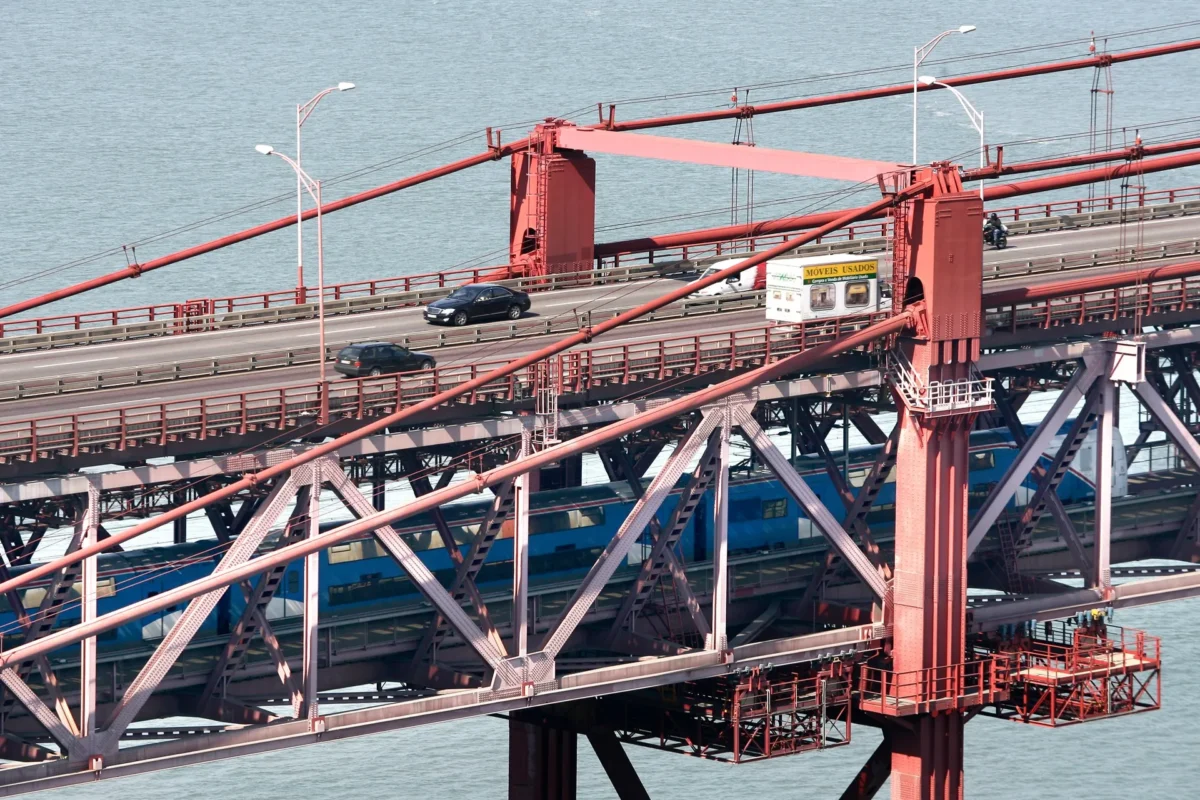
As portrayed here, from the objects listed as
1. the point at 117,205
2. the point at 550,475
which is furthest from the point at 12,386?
the point at 117,205

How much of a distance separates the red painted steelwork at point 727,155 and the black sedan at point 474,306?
19.1ft

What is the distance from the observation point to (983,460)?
8312cm

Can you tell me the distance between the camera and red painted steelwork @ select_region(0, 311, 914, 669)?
188 feet

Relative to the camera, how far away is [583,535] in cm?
7338

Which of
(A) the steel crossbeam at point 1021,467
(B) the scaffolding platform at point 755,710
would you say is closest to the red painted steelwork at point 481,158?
(A) the steel crossbeam at point 1021,467

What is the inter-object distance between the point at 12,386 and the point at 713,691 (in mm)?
20820

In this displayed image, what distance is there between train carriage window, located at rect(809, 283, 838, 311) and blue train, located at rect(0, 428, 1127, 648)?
6658 mm

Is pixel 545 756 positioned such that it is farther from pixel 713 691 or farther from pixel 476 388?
pixel 476 388

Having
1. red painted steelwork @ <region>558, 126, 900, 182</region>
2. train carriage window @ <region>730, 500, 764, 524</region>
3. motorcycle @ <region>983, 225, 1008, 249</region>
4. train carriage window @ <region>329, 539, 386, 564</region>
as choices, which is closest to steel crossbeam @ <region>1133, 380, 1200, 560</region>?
red painted steelwork @ <region>558, 126, 900, 182</region>

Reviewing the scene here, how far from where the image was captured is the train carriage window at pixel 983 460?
8281 centimetres

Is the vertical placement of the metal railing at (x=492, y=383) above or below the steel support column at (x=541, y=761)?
above

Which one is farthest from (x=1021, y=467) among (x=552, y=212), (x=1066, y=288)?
(x=552, y=212)

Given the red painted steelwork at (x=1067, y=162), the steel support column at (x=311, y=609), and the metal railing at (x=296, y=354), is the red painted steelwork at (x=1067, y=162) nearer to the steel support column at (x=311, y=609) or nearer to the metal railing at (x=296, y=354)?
the metal railing at (x=296, y=354)

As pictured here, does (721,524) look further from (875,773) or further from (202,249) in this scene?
(202,249)
